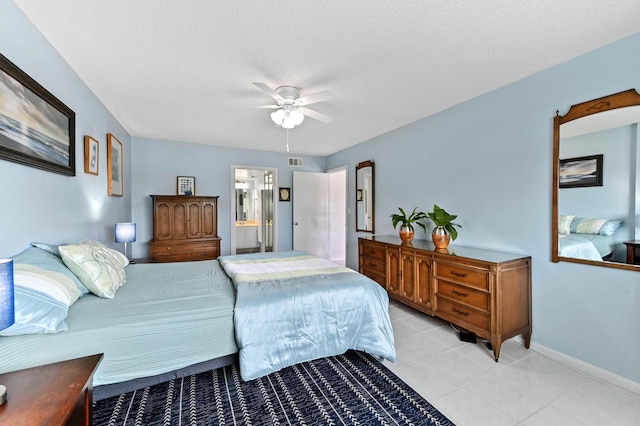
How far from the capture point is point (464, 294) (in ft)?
8.43

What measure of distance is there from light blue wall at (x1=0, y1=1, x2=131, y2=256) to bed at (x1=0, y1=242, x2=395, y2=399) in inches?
8.4

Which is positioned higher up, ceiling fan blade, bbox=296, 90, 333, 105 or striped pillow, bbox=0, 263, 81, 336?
ceiling fan blade, bbox=296, 90, 333, 105

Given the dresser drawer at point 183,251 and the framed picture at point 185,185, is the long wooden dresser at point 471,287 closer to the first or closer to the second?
the dresser drawer at point 183,251

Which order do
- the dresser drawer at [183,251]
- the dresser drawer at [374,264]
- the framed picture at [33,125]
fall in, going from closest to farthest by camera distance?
1. the framed picture at [33,125]
2. the dresser drawer at [374,264]
3. the dresser drawer at [183,251]

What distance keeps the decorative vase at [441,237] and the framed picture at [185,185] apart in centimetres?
400

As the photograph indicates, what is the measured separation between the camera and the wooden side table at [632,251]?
1900 mm

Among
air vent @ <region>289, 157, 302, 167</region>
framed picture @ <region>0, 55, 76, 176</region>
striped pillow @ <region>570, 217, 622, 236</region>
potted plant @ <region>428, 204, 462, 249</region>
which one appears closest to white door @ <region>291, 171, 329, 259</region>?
air vent @ <region>289, 157, 302, 167</region>

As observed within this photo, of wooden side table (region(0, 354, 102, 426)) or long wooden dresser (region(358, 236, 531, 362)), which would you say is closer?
wooden side table (region(0, 354, 102, 426))

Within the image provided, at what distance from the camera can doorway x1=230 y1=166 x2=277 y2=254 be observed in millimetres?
6070

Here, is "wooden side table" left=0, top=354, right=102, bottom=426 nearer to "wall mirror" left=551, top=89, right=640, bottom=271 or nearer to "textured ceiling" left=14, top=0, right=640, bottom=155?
"textured ceiling" left=14, top=0, right=640, bottom=155

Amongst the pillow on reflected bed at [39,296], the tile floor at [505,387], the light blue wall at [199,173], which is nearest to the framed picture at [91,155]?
the pillow on reflected bed at [39,296]

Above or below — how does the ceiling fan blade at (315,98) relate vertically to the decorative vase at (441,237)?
above

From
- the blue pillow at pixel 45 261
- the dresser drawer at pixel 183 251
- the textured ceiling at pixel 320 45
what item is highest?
the textured ceiling at pixel 320 45

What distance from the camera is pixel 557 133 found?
7.61 ft
